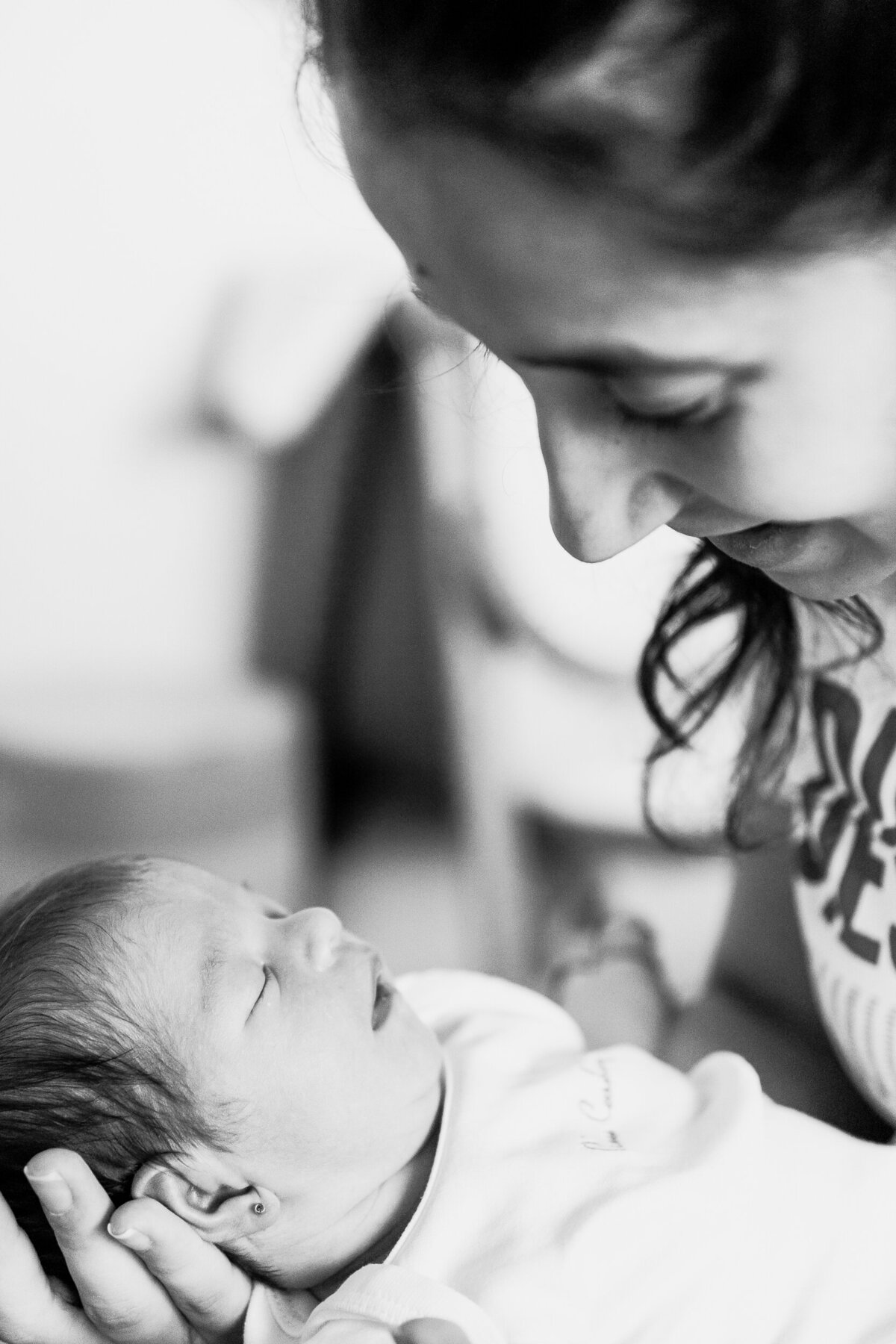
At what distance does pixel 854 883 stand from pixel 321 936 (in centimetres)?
38

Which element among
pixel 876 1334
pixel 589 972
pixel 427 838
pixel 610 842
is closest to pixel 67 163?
pixel 427 838

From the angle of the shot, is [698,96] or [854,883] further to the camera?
[854,883]

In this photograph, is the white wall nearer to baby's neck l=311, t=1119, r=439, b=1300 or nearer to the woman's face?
baby's neck l=311, t=1119, r=439, b=1300

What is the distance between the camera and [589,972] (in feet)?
3.98

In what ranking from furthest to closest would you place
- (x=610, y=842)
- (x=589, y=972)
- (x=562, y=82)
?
(x=610, y=842) → (x=589, y=972) → (x=562, y=82)

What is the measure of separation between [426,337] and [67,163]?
849 mm

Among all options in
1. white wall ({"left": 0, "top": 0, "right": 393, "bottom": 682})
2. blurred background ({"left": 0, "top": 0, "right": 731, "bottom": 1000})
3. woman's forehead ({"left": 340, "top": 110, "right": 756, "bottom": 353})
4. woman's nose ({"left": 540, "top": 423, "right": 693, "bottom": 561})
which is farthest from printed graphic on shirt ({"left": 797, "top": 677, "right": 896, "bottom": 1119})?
white wall ({"left": 0, "top": 0, "right": 393, "bottom": 682})

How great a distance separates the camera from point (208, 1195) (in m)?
0.84

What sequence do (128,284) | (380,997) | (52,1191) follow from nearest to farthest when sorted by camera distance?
(52,1191)
(380,997)
(128,284)

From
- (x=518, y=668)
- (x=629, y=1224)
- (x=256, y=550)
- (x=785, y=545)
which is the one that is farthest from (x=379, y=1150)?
(x=256, y=550)

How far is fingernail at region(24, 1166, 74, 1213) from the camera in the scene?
735 millimetres

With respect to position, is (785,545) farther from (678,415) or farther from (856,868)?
(856,868)

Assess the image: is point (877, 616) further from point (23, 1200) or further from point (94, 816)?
point (94, 816)

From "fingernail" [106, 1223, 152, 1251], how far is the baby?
52 millimetres
